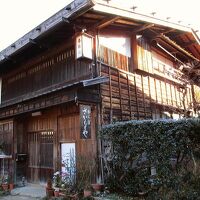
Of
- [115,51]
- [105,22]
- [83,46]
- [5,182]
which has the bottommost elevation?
[5,182]

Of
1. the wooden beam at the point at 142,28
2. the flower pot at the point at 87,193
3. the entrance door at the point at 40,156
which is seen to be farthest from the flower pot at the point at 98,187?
the wooden beam at the point at 142,28

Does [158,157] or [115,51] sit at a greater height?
[115,51]

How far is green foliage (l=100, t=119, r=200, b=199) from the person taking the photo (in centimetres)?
792

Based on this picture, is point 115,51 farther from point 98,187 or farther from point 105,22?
point 98,187

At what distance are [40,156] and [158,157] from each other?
23.4 ft

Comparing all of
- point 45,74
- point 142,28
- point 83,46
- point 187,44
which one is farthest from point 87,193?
point 187,44

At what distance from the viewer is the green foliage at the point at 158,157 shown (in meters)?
7.92

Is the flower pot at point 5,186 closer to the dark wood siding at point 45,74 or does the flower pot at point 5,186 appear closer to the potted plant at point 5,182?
the potted plant at point 5,182

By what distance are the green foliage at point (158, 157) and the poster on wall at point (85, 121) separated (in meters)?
0.79

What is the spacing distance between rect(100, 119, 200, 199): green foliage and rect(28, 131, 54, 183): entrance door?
4290 mm

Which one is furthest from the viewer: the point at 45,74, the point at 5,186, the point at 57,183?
the point at 45,74

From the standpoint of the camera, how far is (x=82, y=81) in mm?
9820

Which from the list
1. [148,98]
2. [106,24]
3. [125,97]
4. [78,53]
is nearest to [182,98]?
[148,98]

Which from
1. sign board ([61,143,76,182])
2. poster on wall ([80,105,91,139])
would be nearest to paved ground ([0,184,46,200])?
sign board ([61,143,76,182])
